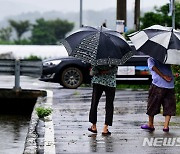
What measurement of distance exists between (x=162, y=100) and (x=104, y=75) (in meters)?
1.21

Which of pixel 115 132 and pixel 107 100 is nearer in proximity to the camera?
pixel 107 100

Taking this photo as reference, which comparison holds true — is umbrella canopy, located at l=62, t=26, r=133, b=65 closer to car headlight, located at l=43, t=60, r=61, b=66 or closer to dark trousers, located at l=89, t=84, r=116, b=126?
dark trousers, located at l=89, t=84, r=116, b=126

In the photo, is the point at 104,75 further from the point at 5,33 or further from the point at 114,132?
the point at 5,33

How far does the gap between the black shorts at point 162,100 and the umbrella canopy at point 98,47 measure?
0.97 meters

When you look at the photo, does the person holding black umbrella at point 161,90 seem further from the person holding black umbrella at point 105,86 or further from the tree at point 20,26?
the tree at point 20,26

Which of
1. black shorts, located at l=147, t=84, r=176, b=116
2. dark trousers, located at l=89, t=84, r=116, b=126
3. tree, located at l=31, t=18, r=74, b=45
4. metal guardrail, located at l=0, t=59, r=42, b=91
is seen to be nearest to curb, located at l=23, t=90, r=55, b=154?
dark trousers, located at l=89, t=84, r=116, b=126

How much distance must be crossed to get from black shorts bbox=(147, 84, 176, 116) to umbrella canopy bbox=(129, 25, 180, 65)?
0.72 meters

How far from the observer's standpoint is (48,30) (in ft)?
291

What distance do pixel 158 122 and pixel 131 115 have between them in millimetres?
1206

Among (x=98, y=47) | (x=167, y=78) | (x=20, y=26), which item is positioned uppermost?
(x=98, y=47)

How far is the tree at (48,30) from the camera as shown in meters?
80.6

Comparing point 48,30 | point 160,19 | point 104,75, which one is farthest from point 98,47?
point 48,30

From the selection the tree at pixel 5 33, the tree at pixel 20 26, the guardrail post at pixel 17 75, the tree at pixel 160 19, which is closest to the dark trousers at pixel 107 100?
the guardrail post at pixel 17 75

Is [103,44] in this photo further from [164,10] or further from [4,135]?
[164,10]
